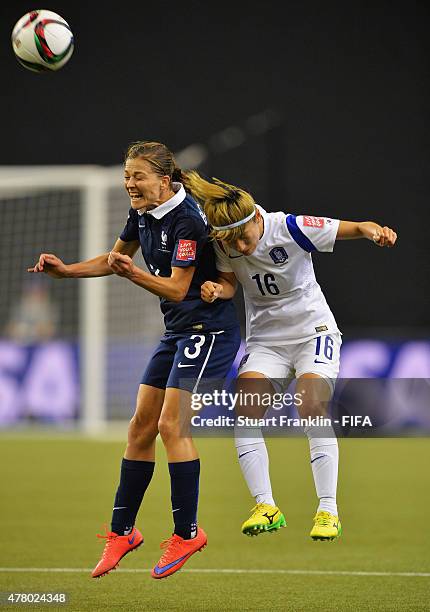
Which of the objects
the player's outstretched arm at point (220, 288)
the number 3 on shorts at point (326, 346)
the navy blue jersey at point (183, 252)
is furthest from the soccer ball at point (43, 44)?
the number 3 on shorts at point (326, 346)

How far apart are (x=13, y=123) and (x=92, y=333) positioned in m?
6.30

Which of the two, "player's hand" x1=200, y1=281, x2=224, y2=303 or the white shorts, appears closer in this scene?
"player's hand" x1=200, y1=281, x2=224, y2=303

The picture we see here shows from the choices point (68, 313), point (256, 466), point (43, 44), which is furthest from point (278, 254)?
point (68, 313)

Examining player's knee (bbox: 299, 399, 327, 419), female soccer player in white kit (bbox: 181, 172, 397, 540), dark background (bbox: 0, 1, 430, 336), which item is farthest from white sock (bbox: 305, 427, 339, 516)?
dark background (bbox: 0, 1, 430, 336)

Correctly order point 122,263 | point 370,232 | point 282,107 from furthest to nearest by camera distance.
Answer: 1. point 282,107
2. point 370,232
3. point 122,263

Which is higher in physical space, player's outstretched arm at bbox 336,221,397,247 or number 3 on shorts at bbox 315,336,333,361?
player's outstretched arm at bbox 336,221,397,247

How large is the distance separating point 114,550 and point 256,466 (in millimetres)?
723

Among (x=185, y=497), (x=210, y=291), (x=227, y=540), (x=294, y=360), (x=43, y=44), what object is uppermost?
(x=43, y=44)

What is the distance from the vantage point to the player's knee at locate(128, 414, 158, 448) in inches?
210

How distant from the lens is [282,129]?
17.6 metres

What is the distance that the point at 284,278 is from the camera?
529 cm

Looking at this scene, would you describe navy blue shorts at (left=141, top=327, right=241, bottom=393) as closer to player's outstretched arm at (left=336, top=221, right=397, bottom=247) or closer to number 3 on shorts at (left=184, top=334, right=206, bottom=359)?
number 3 on shorts at (left=184, top=334, right=206, bottom=359)

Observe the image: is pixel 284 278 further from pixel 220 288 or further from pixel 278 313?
pixel 220 288

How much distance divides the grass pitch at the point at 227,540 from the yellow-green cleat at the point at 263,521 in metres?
0.35
